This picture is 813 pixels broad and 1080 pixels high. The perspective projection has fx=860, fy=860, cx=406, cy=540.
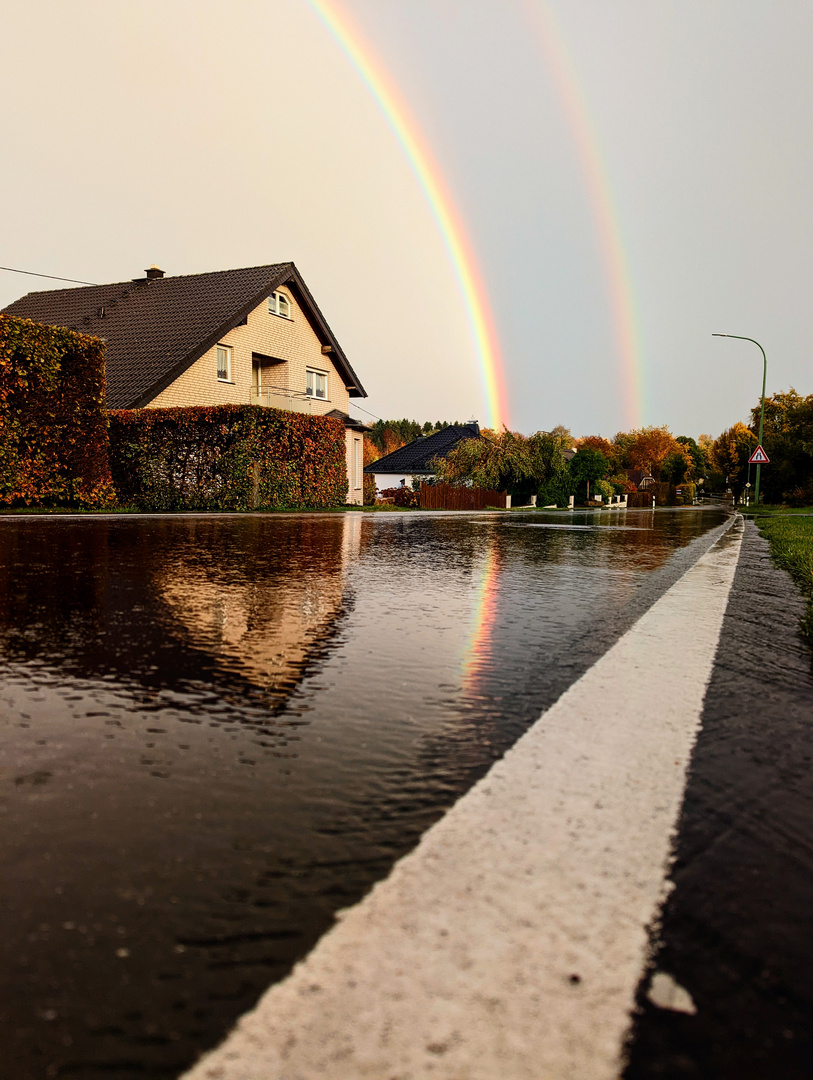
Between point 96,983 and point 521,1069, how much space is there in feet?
2.43

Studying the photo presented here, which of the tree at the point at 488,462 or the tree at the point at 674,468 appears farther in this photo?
the tree at the point at 674,468

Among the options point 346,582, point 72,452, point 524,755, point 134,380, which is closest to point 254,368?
point 134,380

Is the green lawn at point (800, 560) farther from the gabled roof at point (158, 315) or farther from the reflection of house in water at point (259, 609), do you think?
the gabled roof at point (158, 315)

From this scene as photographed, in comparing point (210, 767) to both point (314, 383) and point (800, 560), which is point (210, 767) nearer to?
point (800, 560)

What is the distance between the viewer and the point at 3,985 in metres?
1.50

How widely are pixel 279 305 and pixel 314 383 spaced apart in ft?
14.1

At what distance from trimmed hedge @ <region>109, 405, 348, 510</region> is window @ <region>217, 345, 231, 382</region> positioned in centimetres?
689

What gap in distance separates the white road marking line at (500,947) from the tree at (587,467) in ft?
180

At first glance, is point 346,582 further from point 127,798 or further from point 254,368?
point 254,368

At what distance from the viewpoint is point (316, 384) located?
124 feet

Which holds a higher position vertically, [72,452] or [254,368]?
[254,368]

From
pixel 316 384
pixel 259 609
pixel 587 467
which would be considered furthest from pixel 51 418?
pixel 587 467

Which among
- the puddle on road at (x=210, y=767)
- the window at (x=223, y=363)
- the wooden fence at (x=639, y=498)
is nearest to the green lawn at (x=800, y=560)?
the puddle on road at (x=210, y=767)

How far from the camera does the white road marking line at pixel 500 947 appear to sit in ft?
4.40
